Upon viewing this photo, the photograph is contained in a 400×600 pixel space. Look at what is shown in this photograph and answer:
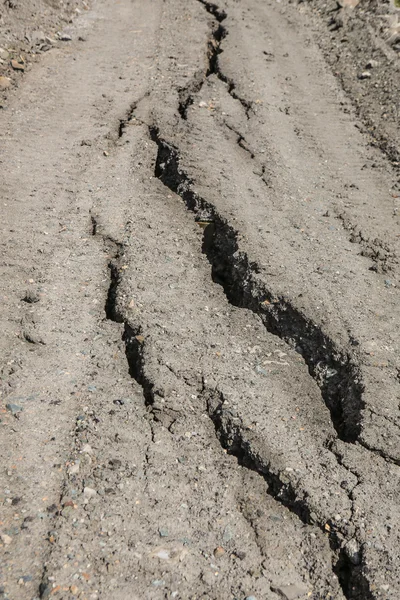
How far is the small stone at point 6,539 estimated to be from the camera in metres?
2.55

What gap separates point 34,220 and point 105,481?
2.28 m

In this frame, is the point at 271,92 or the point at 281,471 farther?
the point at 271,92

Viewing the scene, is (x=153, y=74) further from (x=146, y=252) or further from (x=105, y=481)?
(x=105, y=481)

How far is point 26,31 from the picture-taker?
738 centimetres

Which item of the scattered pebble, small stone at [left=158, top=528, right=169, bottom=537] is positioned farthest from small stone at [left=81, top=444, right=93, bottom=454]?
the scattered pebble

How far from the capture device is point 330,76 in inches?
291

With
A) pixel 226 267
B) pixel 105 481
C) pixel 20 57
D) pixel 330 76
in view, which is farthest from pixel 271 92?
pixel 105 481

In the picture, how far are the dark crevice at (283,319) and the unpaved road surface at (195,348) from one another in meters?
0.01

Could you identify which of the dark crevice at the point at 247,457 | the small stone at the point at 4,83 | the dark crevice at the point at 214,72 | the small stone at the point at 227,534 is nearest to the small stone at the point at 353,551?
the dark crevice at the point at 247,457

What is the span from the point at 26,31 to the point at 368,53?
412cm

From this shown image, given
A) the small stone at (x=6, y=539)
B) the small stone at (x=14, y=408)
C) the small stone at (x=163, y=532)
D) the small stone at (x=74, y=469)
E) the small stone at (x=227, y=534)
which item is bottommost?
the small stone at (x=14, y=408)

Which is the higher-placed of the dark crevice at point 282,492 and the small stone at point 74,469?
the dark crevice at point 282,492

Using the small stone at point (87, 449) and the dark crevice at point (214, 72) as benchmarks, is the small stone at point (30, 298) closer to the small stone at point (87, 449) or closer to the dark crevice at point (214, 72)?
the small stone at point (87, 449)

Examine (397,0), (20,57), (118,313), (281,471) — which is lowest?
(20,57)
